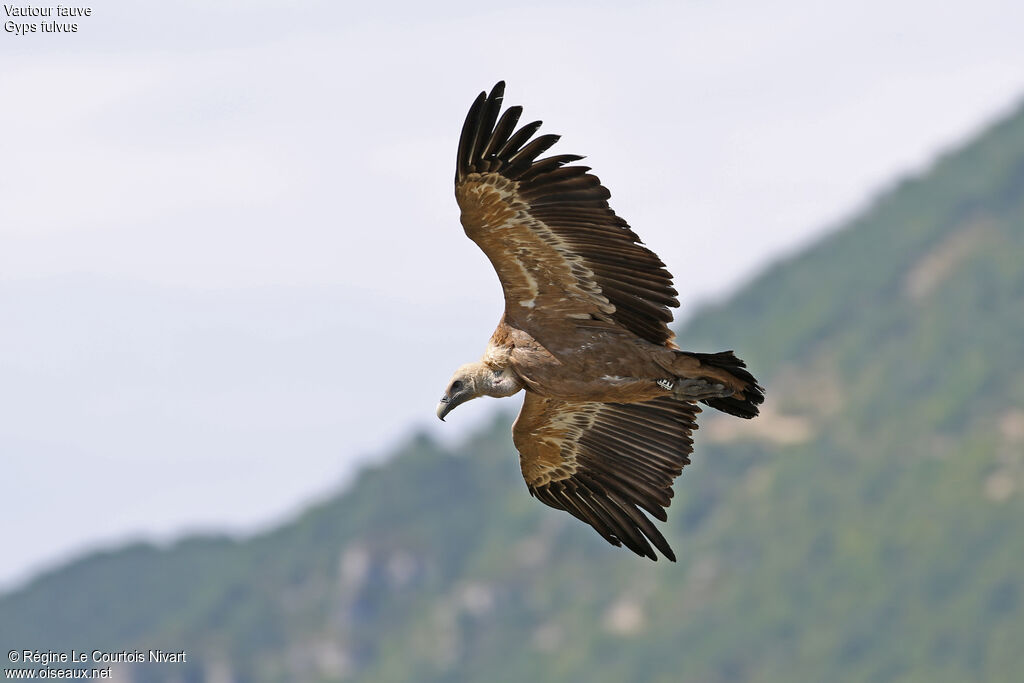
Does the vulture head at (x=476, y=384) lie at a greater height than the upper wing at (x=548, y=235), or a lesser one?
lesser

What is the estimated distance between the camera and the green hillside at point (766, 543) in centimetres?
15512

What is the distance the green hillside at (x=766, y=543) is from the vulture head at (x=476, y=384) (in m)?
130

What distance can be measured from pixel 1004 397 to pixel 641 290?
513ft

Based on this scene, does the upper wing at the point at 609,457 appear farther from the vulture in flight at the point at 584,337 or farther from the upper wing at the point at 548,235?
the upper wing at the point at 548,235

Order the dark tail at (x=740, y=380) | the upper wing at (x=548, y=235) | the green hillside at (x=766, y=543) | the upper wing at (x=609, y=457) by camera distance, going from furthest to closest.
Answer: the green hillside at (x=766, y=543), the upper wing at (x=609, y=457), the dark tail at (x=740, y=380), the upper wing at (x=548, y=235)

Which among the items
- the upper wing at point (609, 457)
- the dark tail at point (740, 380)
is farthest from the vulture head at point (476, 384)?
the dark tail at point (740, 380)

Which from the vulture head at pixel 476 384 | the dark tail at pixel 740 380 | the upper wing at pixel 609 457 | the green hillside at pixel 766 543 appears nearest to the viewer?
the dark tail at pixel 740 380

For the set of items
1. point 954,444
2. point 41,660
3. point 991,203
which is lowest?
point 41,660

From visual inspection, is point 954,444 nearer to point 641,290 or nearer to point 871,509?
point 871,509

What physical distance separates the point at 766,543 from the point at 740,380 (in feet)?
501

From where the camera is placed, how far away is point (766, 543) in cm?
16650

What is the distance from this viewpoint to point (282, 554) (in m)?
196

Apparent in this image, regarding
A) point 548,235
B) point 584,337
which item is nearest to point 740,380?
point 584,337

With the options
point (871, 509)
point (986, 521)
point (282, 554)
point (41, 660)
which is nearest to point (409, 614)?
point (282, 554)
